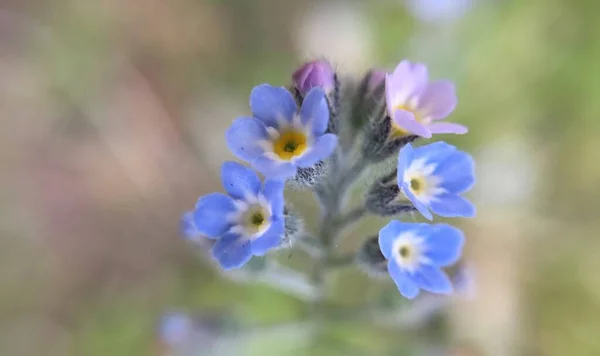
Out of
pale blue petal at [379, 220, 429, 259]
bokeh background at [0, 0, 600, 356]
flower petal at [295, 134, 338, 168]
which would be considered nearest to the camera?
flower petal at [295, 134, 338, 168]

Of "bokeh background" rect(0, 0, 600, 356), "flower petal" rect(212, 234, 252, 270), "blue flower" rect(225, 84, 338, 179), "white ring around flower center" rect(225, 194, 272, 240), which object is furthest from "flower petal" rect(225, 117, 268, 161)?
"bokeh background" rect(0, 0, 600, 356)

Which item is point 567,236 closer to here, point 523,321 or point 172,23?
point 523,321

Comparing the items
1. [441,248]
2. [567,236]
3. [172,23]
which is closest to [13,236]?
[172,23]

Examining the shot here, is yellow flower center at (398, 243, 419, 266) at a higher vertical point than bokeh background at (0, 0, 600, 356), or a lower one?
lower

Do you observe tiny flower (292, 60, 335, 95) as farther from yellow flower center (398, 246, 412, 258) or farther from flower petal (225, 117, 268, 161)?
yellow flower center (398, 246, 412, 258)

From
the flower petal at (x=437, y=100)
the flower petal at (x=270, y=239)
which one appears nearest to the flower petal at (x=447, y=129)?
the flower petal at (x=437, y=100)

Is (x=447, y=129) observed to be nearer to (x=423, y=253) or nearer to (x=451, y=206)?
(x=451, y=206)
